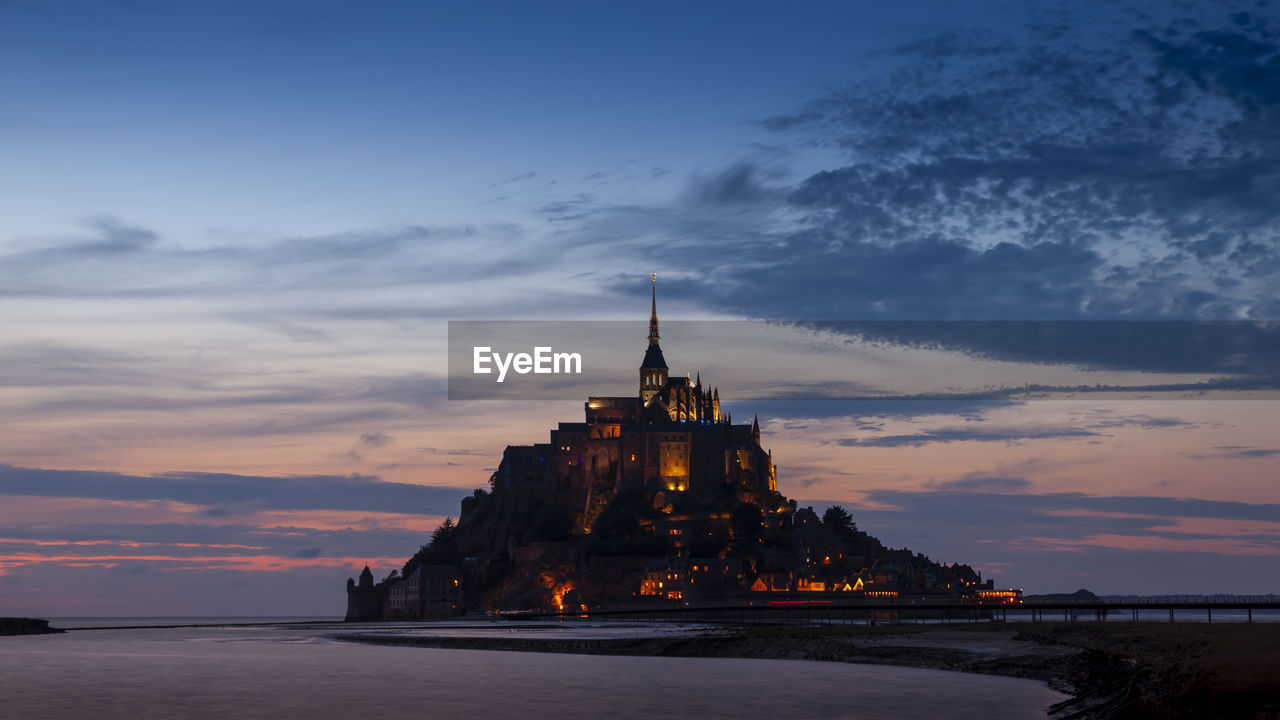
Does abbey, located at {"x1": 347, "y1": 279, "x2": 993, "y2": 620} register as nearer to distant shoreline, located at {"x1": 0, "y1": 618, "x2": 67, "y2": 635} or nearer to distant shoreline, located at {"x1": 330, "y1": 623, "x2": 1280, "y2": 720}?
distant shoreline, located at {"x1": 0, "y1": 618, "x2": 67, "y2": 635}

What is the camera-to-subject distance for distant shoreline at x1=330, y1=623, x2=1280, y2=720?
29266 millimetres

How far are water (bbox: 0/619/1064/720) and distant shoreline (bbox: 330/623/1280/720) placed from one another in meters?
2.20

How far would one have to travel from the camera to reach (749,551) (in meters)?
179

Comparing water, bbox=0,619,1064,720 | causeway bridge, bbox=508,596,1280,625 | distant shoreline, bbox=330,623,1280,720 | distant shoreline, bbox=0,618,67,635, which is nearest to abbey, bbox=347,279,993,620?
causeway bridge, bbox=508,596,1280,625

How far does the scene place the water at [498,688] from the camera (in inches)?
1828

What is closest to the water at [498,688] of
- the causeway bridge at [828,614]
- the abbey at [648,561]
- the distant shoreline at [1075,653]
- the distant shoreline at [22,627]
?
the distant shoreline at [1075,653]

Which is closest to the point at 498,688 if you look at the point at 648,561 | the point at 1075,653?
the point at 1075,653

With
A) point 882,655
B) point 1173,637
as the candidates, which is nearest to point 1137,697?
point 1173,637

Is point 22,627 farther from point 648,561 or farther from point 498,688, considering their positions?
point 498,688

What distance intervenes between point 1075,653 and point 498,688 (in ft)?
89.7

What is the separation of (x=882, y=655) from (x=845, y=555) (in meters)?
120

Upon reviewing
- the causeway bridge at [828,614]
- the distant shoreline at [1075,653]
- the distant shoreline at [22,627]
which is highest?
the distant shoreline at [1075,653]

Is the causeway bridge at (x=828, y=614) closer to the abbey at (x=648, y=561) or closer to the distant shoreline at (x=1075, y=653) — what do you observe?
the abbey at (x=648, y=561)

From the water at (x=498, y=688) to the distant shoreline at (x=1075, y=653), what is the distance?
220 cm
